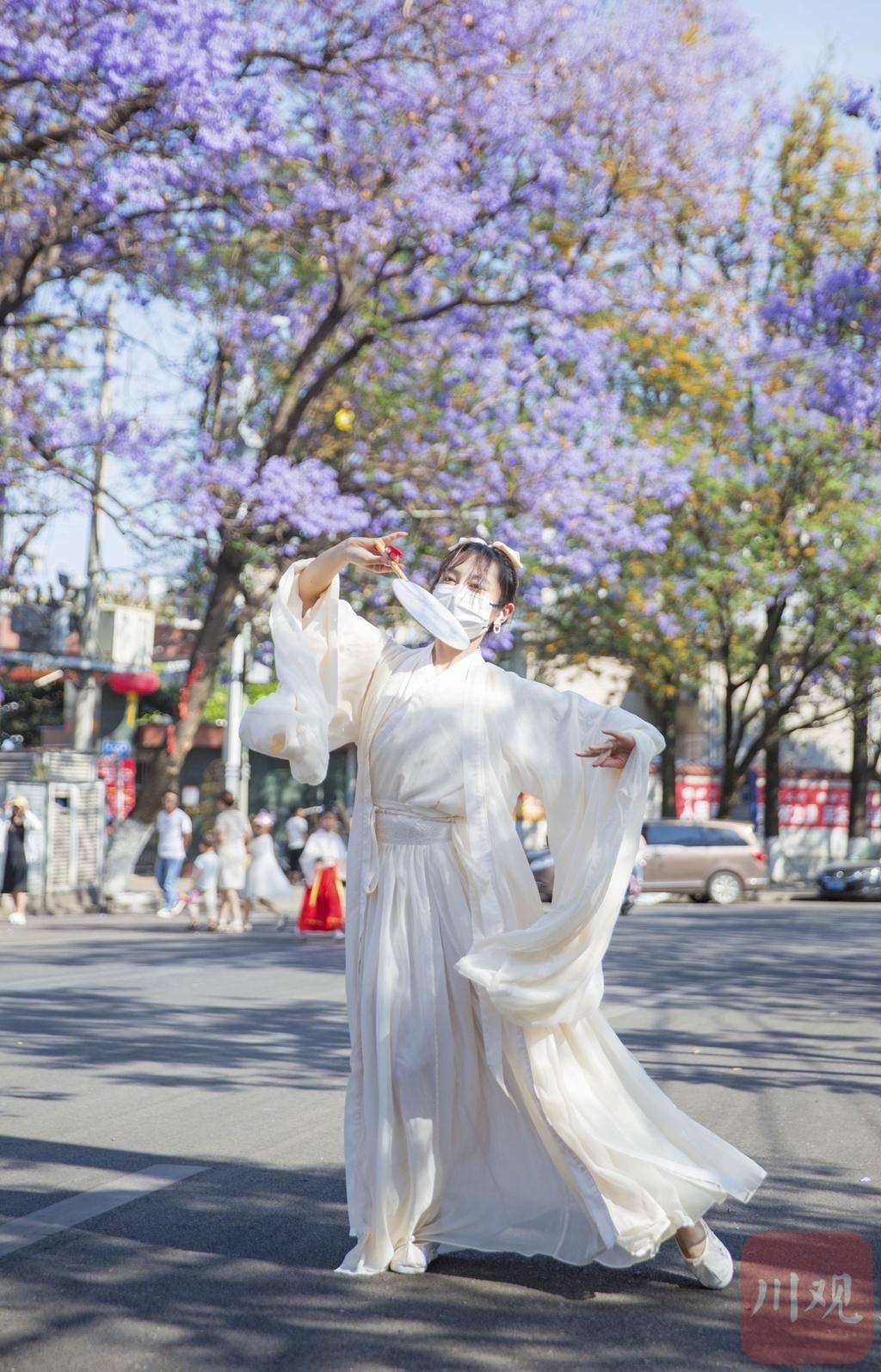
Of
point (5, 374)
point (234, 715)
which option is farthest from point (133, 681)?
point (5, 374)

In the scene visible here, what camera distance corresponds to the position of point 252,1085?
8117 millimetres

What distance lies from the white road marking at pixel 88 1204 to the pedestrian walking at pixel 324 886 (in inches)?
496

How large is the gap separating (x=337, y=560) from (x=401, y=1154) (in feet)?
5.44

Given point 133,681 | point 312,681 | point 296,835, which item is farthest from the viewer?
point 133,681

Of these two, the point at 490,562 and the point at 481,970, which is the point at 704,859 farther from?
the point at 481,970

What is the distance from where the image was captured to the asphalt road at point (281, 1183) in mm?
3871

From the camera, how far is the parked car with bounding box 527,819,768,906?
96.0ft

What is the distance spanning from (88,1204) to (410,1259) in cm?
134

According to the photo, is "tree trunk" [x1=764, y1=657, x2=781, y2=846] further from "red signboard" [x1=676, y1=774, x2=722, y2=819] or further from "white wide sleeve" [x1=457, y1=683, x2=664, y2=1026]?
"white wide sleeve" [x1=457, y1=683, x2=664, y2=1026]

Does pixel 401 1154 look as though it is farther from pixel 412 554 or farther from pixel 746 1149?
pixel 412 554

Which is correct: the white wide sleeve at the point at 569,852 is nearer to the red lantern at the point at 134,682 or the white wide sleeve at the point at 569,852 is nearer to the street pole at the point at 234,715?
the street pole at the point at 234,715

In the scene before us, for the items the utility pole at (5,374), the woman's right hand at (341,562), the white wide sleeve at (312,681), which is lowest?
the white wide sleeve at (312,681)

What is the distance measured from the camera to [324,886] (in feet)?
61.3

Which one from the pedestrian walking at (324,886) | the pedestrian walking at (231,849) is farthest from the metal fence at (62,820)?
the pedestrian walking at (324,886)
